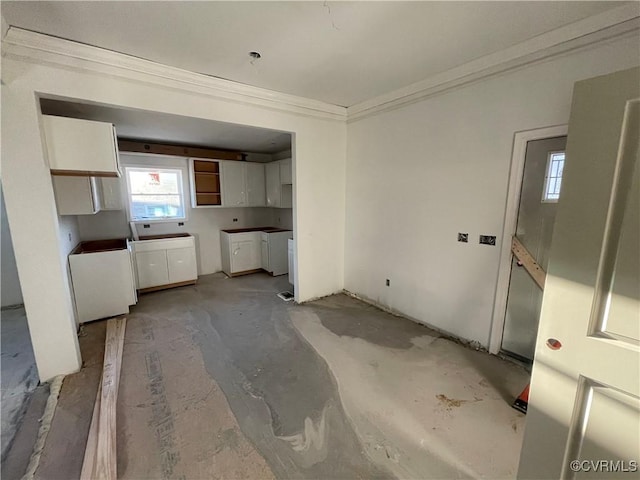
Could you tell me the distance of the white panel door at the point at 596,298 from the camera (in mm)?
845

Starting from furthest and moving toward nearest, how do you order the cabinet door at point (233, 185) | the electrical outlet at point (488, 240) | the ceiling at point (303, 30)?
the cabinet door at point (233, 185)
the electrical outlet at point (488, 240)
the ceiling at point (303, 30)

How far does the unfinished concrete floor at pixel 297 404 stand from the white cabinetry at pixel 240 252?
193 cm

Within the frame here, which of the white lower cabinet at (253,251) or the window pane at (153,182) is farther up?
the window pane at (153,182)

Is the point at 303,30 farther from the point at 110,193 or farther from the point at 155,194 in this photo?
the point at 155,194

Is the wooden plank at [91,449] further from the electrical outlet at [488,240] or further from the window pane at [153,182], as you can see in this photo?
the window pane at [153,182]

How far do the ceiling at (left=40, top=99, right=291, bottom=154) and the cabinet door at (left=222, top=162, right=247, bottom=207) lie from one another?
37 cm

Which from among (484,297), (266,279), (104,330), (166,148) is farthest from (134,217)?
(484,297)

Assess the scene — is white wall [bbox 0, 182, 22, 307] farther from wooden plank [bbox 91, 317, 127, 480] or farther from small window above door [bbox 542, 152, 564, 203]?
small window above door [bbox 542, 152, 564, 203]

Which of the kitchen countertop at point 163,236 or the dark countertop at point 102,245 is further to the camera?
the kitchen countertop at point 163,236

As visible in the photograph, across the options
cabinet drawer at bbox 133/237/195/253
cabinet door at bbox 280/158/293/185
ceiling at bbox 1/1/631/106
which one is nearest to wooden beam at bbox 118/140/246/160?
cabinet door at bbox 280/158/293/185

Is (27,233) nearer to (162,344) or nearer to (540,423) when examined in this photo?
(162,344)

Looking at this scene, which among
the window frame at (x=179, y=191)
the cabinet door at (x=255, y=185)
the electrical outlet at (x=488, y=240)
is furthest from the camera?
the cabinet door at (x=255, y=185)

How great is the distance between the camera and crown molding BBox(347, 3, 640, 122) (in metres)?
1.65

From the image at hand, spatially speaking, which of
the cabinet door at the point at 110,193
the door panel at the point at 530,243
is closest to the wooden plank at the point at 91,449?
the cabinet door at the point at 110,193
